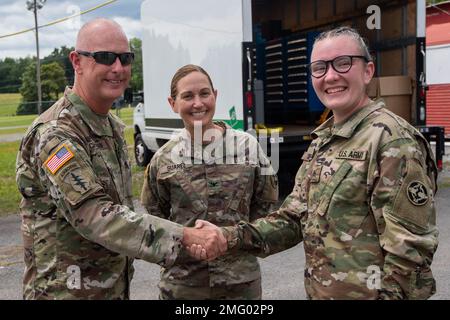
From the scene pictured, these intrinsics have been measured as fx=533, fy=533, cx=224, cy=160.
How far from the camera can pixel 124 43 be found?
2445mm

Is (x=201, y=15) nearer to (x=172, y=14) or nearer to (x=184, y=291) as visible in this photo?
(x=172, y=14)

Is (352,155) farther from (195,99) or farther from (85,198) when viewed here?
(85,198)

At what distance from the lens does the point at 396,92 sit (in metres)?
7.90

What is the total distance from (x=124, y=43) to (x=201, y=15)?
567 cm

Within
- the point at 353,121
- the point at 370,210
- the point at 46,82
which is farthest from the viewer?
the point at 46,82

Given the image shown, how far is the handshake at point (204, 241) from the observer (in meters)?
2.36

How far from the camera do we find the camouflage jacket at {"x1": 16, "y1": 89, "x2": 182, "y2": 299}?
215cm

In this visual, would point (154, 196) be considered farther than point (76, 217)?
Yes

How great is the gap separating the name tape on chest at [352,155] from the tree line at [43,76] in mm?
45106

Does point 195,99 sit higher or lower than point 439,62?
lower

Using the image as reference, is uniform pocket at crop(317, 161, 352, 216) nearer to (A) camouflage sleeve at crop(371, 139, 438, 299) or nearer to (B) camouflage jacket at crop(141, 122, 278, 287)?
(A) camouflage sleeve at crop(371, 139, 438, 299)

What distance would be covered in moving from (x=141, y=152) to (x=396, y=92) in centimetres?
606

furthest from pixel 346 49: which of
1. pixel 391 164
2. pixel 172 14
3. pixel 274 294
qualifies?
pixel 172 14

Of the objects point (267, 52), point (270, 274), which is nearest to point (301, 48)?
point (267, 52)
